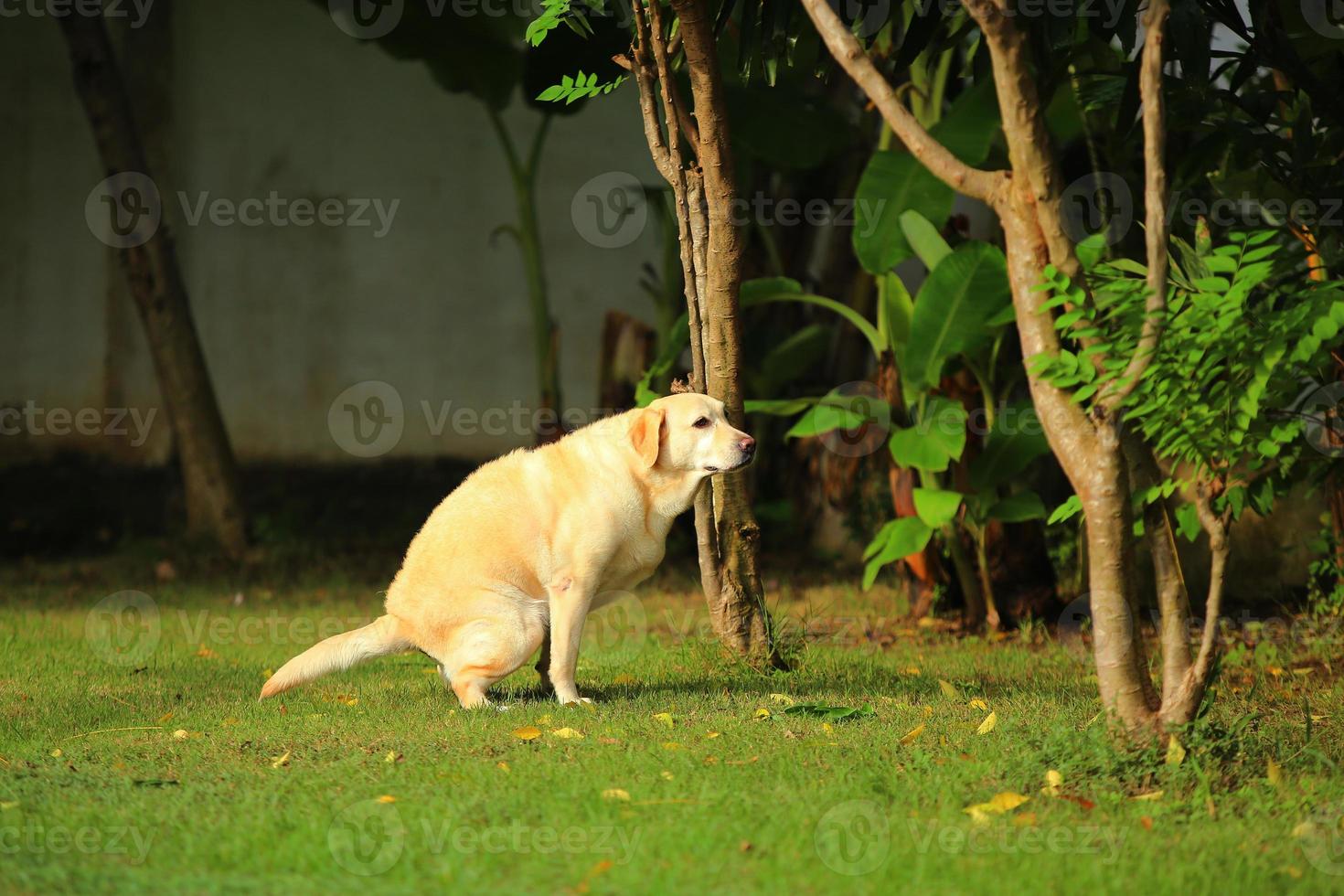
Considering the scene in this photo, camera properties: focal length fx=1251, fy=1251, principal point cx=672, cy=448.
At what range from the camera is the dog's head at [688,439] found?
4434mm

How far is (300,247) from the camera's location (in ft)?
38.0

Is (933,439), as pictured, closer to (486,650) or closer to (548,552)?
(548,552)

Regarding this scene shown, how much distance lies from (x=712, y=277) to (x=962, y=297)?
146 cm

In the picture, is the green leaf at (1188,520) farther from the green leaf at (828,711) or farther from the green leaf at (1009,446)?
the green leaf at (828,711)

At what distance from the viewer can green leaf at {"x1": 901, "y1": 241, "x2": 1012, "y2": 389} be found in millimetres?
5961

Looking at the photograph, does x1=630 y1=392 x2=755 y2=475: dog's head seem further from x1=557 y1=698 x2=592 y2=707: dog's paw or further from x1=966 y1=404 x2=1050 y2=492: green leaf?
x1=966 y1=404 x2=1050 y2=492: green leaf

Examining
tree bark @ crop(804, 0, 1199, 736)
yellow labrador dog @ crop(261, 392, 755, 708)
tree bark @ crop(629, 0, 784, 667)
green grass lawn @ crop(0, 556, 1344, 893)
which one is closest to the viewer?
green grass lawn @ crop(0, 556, 1344, 893)

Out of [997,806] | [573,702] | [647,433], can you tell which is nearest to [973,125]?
[647,433]

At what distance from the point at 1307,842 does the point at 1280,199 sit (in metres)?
4.11

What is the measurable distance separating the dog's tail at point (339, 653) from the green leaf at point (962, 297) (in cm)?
295

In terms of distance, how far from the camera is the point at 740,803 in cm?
330

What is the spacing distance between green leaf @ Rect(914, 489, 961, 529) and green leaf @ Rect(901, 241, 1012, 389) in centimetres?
70

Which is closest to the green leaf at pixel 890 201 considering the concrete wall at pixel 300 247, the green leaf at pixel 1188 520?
the green leaf at pixel 1188 520

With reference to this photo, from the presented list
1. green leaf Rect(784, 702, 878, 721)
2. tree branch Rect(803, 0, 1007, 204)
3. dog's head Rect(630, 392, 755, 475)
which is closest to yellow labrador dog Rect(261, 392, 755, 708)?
dog's head Rect(630, 392, 755, 475)
